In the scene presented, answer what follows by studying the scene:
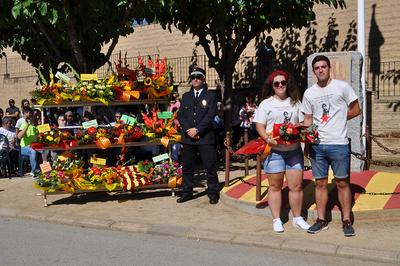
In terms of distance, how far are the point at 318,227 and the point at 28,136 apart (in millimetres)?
7423

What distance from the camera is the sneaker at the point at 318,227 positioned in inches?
253

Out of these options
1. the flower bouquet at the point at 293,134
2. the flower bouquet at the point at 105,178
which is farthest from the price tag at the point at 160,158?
the flower bouquet at the point at 293,134

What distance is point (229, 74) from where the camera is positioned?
1397cm

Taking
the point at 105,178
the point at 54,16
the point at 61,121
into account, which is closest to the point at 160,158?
the point at 105,178

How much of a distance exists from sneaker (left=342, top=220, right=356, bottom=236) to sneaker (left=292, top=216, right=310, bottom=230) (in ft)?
1.41

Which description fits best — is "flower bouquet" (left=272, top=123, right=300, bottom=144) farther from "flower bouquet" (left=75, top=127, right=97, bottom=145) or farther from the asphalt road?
"flower bouquet" (left=75, top=127, right=97, bottom=145)

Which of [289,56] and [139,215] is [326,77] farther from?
[289,56]

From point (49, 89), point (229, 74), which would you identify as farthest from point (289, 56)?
point (49, 89)

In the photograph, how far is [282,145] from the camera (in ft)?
21.2

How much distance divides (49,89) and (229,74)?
6.18 m

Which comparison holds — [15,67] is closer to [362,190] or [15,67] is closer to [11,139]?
[11,139]

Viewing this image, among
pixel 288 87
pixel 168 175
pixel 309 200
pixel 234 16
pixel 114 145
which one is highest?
pixel 234 16

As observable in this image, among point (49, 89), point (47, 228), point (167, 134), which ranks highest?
point (49, 89)

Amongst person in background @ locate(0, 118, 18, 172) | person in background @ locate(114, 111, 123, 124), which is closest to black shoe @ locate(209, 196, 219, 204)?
person in background @ locate(114, 111, 123, 124)
